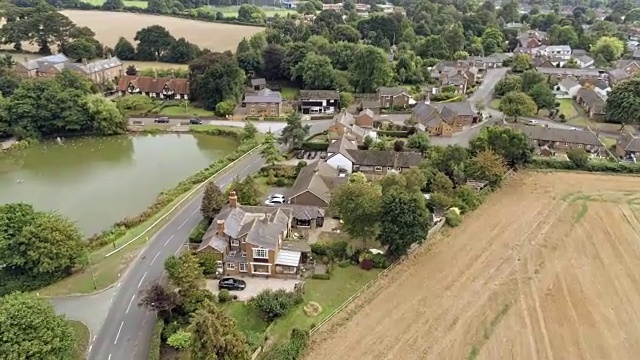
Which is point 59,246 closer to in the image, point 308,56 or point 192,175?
point 192,175

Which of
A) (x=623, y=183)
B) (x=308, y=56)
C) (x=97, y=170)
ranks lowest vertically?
(x=97, y=170)

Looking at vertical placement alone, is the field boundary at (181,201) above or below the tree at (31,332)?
below

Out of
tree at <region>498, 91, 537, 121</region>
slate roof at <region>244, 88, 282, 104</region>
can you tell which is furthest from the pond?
tree at <region>498, 91, 537, 121</region>

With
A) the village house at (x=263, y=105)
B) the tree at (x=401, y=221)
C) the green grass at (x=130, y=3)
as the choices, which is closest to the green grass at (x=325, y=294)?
the tree at (x=401, y=221)

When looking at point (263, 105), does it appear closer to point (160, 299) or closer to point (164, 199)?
point (164, 199)

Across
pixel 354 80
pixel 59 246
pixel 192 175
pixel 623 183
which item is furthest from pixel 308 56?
pixel 59 246

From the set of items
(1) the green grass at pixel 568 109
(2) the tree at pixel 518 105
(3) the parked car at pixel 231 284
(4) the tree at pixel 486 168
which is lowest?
(3) the parked car at pixel 231 284

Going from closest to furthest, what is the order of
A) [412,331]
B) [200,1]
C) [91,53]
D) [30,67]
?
1. [412,331]
2. [30,67]
3. [91,53]
4. [200,1]

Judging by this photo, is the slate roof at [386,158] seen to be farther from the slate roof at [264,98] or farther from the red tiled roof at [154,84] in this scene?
the red tiled roof at [154,84]

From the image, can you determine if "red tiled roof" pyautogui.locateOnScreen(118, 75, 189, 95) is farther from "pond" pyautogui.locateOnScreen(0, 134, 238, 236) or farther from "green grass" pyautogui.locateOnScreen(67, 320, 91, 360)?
"green grass" pyautogui.locateOnScreen(67, 320, 91, 360)
